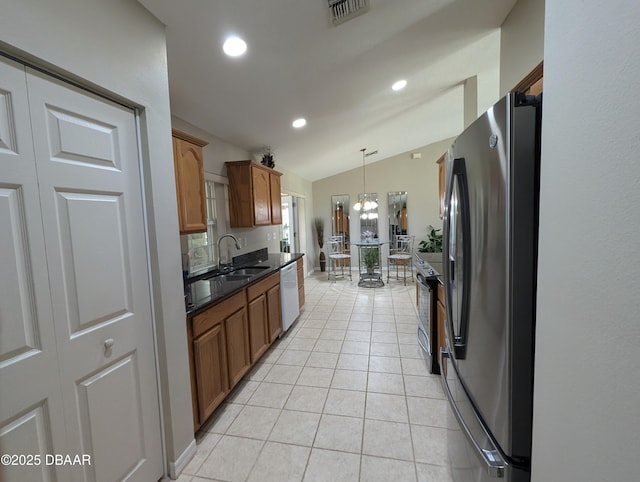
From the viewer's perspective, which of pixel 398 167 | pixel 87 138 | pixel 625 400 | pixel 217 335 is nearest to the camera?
pixel 625 400

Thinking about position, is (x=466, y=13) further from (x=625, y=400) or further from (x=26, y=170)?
(x=26, y=170)

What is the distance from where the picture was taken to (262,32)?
5.96ft

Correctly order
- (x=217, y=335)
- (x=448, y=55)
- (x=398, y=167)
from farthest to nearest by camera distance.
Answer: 1. (x=398, y=167)
2. (x=448, y=55)
3. (x=217, y=335)

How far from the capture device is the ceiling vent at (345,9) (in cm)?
173

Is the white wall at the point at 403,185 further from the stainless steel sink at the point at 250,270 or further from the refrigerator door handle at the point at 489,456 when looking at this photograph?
the refrigerator door handle at the point at 489,456

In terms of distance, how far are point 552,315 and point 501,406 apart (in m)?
0.41

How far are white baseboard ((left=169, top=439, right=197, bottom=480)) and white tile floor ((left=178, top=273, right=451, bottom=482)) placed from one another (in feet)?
0.11

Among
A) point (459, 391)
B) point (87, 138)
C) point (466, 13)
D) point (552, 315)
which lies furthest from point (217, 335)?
point (466, 13)

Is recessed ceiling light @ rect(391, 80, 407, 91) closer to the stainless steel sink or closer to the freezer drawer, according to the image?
the stainless steel sink

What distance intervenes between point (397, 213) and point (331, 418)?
5.85m

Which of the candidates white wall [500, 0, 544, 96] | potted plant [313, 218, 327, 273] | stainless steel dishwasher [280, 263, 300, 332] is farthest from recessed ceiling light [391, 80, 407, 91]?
potted plant [313, 218, 327, 273]

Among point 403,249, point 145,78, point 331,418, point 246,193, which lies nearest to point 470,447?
point 331,418

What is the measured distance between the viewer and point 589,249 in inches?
22.7

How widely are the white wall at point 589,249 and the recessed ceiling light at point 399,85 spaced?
8.35 ft
